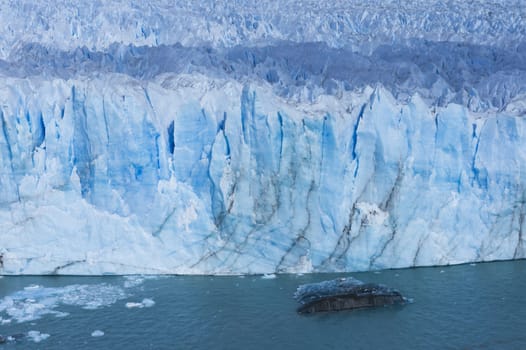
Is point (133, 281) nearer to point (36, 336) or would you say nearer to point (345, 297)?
point (36, 336)

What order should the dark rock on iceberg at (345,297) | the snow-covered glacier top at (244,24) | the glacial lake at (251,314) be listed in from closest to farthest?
the glacial lake at (251,314) → the dark rock on iceberg at (345,297) → the snow-covered glacier top at (244,24)

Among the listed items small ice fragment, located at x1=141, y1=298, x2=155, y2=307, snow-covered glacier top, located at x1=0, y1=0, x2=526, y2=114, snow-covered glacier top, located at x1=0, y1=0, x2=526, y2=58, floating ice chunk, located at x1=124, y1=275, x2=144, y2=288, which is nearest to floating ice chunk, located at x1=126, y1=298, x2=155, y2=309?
small ice fragment, located at x1=141, y1=298, x2=155, y2=307

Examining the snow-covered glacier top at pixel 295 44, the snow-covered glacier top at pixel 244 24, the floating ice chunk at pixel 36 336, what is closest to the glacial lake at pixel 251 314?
the floating ice chunk at pixel 36 336

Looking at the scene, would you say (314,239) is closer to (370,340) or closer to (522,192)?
(370,340)

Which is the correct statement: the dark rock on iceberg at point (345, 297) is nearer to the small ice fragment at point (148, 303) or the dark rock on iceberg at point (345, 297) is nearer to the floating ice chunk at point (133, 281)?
the small ice fragment at point (148, 303)

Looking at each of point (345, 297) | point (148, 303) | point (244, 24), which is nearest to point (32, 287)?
point (148, 303)

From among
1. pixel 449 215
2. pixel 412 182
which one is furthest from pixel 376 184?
pixel 449 215
